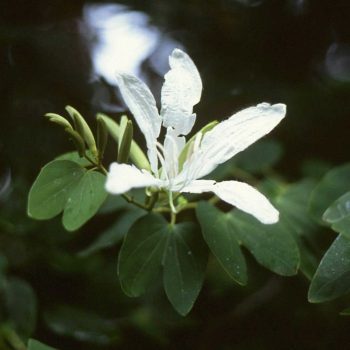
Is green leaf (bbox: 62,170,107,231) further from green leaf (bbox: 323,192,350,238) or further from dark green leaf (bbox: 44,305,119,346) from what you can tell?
dark green leaf (bbox: 44,305,119,346)

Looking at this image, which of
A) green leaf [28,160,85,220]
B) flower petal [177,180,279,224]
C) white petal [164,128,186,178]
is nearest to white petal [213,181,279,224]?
flower petal [177,180,279,224]

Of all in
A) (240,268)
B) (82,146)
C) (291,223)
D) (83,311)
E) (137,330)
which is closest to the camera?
(82,146)

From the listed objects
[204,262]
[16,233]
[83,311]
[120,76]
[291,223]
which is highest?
[120,76]

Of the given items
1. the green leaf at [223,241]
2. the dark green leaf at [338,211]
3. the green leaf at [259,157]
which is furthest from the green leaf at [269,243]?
the green leaf at [259,157]

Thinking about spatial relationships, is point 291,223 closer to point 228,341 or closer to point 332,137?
point 228,341

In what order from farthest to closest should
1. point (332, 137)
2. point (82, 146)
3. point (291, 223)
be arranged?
point (332, 137) < point (291, 223) < point (82, 146)

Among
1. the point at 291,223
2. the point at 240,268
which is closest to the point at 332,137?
the point at 291,223
